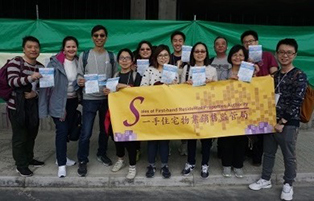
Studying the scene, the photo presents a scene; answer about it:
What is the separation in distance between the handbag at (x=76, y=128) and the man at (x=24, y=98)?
0.50 metres

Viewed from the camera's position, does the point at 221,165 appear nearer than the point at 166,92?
No

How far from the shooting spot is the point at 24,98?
168 inches

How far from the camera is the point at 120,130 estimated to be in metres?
4.40

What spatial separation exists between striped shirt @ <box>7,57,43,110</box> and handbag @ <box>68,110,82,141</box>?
73 cm

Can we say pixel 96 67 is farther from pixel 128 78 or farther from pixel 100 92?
pixel 128 78

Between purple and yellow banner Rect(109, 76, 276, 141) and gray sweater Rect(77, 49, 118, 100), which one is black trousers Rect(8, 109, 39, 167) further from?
purple and yellow banner Rect(109, 76, 276, 141)

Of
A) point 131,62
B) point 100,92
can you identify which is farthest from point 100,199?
point 131,62

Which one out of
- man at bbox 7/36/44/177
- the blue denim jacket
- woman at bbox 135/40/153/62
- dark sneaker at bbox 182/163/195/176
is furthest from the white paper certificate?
dark sneaker at bbox 182/163/195/176

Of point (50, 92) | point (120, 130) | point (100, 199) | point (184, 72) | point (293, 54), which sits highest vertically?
point (293, 54)

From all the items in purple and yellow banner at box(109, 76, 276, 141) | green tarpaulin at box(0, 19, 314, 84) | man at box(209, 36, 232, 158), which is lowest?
purple and yellow banner at box(109, 76, 276, 141)

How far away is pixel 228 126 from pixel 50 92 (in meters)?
2.46

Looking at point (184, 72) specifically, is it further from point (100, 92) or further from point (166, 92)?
point (100, 92)

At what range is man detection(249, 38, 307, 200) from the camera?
377cm

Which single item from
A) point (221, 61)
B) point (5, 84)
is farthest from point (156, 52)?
point (5, 84)
